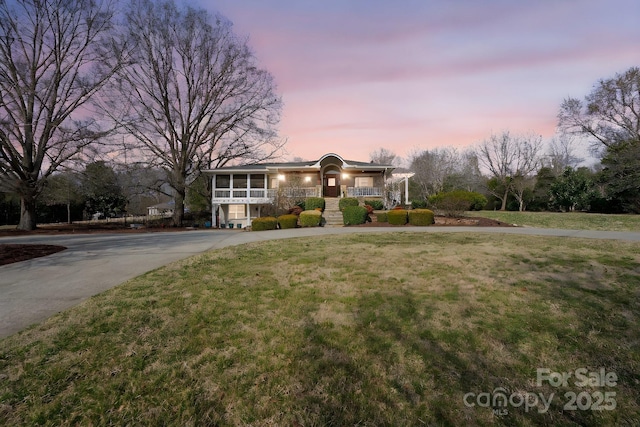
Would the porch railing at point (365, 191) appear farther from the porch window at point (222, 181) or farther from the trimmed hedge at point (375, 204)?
the porch window at point (222, 181)

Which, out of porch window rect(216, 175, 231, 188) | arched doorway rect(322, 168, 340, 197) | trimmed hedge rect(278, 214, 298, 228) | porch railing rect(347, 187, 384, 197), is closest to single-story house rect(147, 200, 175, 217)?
porch window rect(216, 175, 231, 188)

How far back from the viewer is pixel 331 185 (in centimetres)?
2536

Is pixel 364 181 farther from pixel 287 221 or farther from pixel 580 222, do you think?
pixel 580 222

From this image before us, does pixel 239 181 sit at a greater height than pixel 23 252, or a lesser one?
greater

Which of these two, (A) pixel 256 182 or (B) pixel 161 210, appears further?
(B) pixel 161 210

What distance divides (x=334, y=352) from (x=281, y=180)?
2087cm

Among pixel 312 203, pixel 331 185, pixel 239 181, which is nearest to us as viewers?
pixel 312 203

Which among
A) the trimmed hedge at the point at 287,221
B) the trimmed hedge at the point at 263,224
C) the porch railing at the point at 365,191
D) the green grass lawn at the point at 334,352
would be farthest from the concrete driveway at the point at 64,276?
the porch railing at the point at 365,191

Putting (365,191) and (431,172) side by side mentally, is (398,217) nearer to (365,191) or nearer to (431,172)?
(365,191)

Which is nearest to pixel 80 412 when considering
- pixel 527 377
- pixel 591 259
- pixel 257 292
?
pixel 257 292

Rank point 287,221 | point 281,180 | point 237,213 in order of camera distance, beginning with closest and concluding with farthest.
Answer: point 287,221 < point 281,180 < point 237,213

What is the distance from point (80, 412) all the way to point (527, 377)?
3.60 metres

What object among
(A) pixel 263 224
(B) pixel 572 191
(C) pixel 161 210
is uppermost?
(B) pixel 572 191

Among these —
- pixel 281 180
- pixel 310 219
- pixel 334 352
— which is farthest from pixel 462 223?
pixel 334 352
